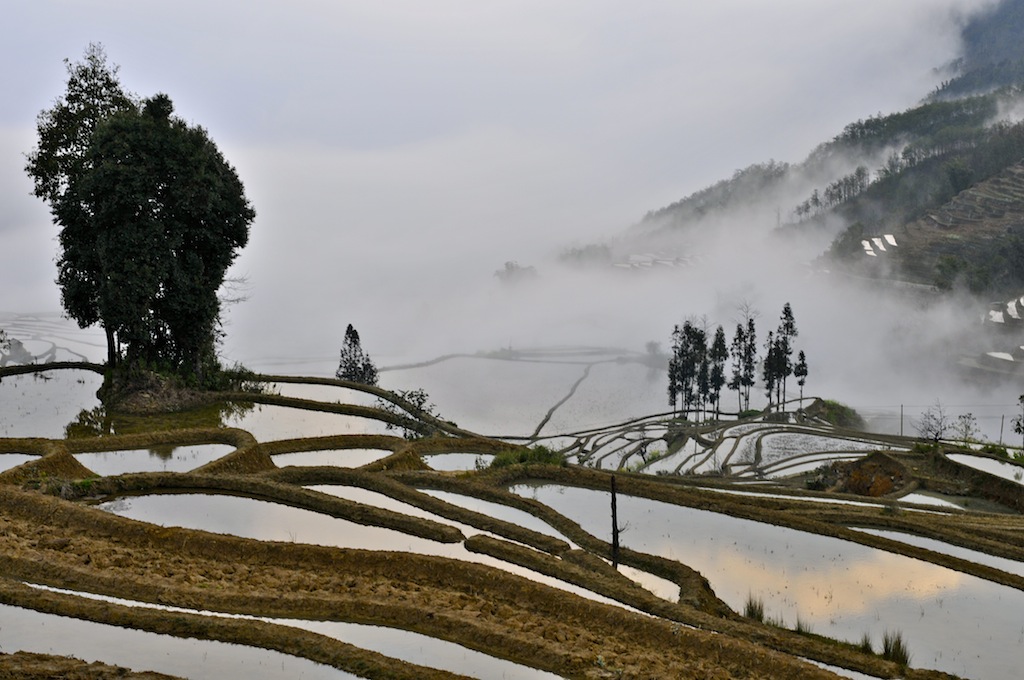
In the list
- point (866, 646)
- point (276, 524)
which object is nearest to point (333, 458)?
point (276, 524)

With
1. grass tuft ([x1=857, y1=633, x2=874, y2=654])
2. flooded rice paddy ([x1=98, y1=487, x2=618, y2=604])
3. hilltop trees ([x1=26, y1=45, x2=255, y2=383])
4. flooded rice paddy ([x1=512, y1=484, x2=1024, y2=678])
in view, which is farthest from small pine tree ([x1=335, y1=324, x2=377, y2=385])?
grass tuft ([x1=857, y1=633, x2=874, y2=654])

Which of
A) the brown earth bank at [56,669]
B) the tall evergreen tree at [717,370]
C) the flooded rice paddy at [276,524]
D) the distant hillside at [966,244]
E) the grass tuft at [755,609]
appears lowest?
the grass tuft at [755,609]

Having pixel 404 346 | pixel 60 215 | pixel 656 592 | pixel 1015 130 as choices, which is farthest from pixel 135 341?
pixel 1015 130

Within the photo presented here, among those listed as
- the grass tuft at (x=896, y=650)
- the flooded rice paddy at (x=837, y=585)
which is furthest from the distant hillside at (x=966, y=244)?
the grass tuft at (x=896, y=650)

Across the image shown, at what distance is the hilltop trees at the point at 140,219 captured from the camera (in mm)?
29656

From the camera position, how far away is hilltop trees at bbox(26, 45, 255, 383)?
29.7 m

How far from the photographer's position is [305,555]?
13836mm

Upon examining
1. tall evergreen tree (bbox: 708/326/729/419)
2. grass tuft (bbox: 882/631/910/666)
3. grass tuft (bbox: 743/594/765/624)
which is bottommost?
grass tuft (bbox: 882/631/910/666)

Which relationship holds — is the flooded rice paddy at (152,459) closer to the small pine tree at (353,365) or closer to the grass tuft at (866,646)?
the grass tuft at (866,646)

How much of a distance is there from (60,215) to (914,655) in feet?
104

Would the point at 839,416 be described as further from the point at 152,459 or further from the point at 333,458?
the point at 152,459

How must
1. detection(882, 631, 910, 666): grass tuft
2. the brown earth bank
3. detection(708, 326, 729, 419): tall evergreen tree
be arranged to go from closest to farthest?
the brown earth bank → detection(882, 631, 910, 666): grass tuft → detection(708, 326, 729, 419): tall evergreen tree

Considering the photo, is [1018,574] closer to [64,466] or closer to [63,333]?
[64,466]

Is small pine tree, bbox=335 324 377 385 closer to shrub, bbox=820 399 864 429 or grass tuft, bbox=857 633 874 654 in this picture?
shrub, bbox=820 399 864 429
